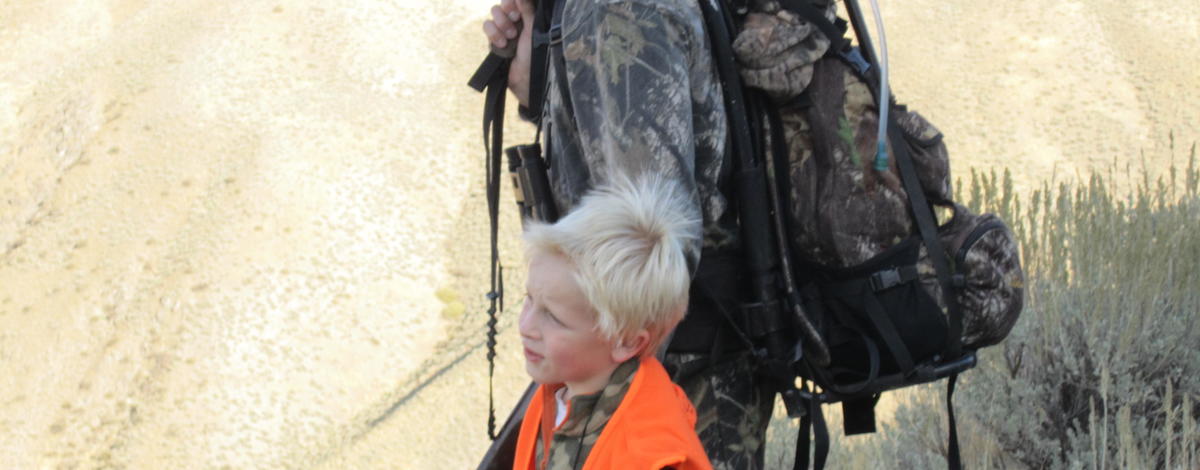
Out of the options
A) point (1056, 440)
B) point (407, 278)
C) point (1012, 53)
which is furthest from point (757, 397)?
point (1012, 53)

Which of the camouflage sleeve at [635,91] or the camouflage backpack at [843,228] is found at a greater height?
the camouflage sleeve at [635,91]

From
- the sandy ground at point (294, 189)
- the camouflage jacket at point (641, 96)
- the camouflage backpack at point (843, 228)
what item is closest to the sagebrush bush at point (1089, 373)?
the camouflage backpack at point (843, 228)

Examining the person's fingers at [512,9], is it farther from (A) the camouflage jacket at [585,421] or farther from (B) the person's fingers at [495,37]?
(A) the camouflage jacket at [585,421]

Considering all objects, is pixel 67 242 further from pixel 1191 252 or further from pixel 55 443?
pixel 1191 252

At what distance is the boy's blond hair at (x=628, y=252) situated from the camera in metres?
1.72

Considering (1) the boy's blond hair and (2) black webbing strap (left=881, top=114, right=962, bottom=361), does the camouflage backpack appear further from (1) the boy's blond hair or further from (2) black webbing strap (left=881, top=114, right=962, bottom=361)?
(1) the boy's blond hair

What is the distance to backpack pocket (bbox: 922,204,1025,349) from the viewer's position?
6.85 ft

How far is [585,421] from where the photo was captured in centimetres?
181

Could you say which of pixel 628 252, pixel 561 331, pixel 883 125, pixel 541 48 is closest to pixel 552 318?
pixel 561 331

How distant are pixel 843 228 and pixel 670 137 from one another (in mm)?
390

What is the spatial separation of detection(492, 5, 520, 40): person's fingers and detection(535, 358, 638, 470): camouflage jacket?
0.63 m

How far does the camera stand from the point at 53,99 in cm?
783

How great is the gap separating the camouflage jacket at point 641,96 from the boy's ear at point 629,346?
136 millimetres

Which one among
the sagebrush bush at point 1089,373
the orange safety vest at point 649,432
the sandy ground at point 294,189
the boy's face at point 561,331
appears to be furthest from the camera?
the sandy ground at point 294,189
